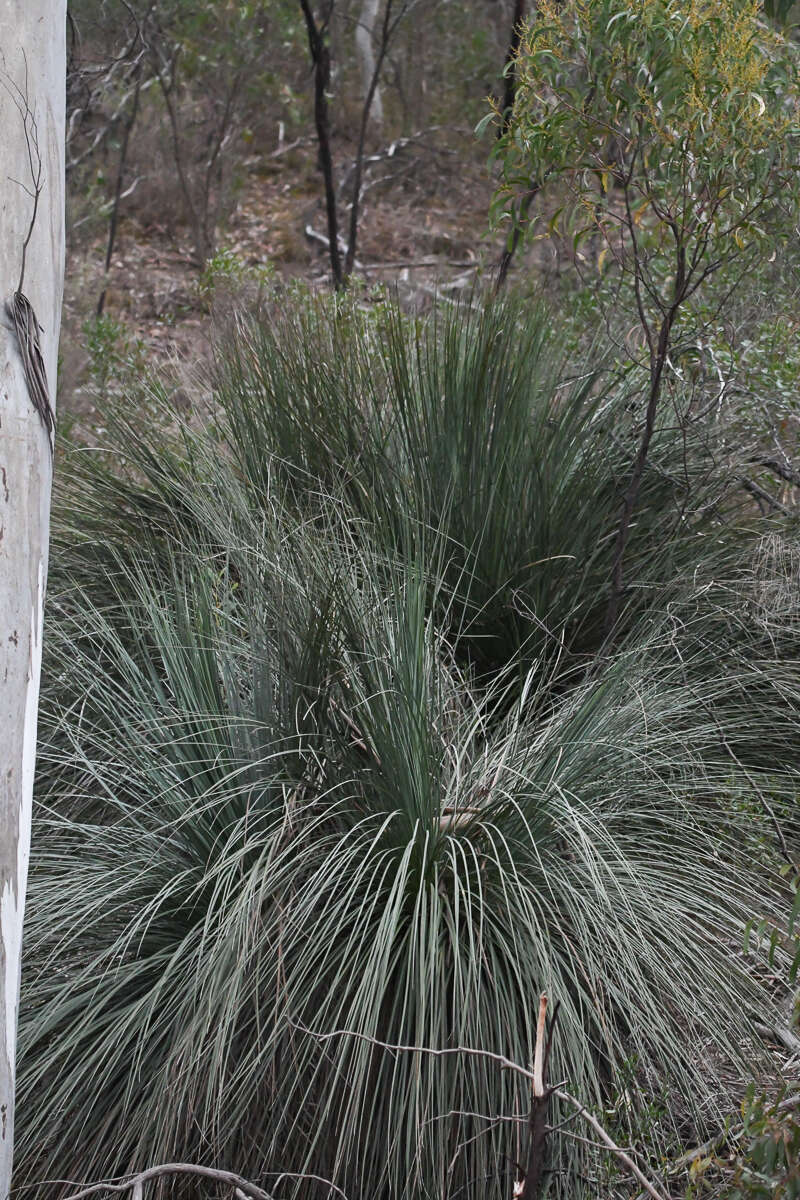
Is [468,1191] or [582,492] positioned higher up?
[582,492]

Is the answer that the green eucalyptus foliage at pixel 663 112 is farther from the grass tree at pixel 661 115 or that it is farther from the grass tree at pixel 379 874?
the grass tree at pixel 379 874

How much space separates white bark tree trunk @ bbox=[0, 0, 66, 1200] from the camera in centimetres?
174

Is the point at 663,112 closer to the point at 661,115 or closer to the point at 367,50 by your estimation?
the point at 661,115

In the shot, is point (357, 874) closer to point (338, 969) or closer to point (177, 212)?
point (338, 969)

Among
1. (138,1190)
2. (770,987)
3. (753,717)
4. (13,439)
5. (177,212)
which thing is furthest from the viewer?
(177,212)

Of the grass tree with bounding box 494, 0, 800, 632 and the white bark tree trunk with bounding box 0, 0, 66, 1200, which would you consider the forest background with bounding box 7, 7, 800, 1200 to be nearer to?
the grass tree with bounding box 494, 0, 800, 632

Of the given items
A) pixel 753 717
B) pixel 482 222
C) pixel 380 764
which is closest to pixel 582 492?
Result: pixel 753 717

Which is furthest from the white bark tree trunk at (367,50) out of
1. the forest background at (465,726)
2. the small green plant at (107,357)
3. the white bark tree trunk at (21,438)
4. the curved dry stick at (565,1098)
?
the curved dry stick at (565,1098)

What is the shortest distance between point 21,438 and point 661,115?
2145 millimetres

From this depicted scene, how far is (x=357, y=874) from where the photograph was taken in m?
2.37

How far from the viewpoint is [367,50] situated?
1252 cm

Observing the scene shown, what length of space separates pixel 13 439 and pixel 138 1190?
122 centimetres

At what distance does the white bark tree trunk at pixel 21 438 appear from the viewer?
5.70 ft

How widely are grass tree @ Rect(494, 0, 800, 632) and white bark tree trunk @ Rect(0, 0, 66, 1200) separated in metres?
1.45
